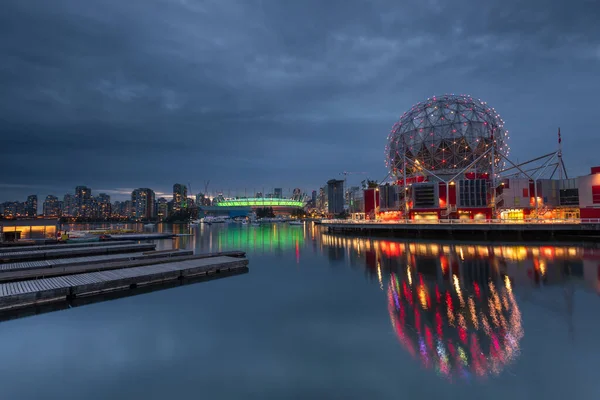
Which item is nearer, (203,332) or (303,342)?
(303,342)

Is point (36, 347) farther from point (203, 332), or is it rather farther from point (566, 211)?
point (566, 211)

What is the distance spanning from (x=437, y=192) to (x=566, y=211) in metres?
19.2

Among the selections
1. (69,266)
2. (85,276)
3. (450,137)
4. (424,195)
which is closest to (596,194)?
(424,195)

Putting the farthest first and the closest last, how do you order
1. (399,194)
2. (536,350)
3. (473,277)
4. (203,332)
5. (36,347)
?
1. (399,194)
2. (473,277)
3. (203,332)
4. (36,347)
5. (536,350)

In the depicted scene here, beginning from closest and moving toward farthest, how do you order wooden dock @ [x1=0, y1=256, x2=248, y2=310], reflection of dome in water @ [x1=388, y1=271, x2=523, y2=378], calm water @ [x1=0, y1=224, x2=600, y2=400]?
1. calm water @ [x1=0, y1=224, x2=600, y2=400]
2. reflection of dome in water @ [x1=388, y1=271, x2=523, y2=378]
3. wooden dock @ [x1=0, y1=256, x2=248, y2=310]

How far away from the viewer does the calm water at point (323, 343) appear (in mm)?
6871

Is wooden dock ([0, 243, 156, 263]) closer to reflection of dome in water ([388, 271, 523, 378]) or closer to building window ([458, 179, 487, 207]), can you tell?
reflection of dome in water ([388, 271, 523, 378])

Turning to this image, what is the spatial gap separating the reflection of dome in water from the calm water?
5cm

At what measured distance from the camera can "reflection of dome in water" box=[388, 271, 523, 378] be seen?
763cm

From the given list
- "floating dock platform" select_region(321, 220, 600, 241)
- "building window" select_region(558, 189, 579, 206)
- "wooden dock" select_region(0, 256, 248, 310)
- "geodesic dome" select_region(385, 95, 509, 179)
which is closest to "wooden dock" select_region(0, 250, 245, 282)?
"wooden dock" select_region(0, 256, 248, 310)

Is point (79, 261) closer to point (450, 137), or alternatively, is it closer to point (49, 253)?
point (49, 253)

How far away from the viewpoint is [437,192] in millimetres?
49375

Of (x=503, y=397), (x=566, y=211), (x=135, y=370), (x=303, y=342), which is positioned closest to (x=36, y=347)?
(x=135, y=370)

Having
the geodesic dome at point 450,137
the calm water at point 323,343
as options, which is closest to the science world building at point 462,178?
the geodesic dome at point 450,137
